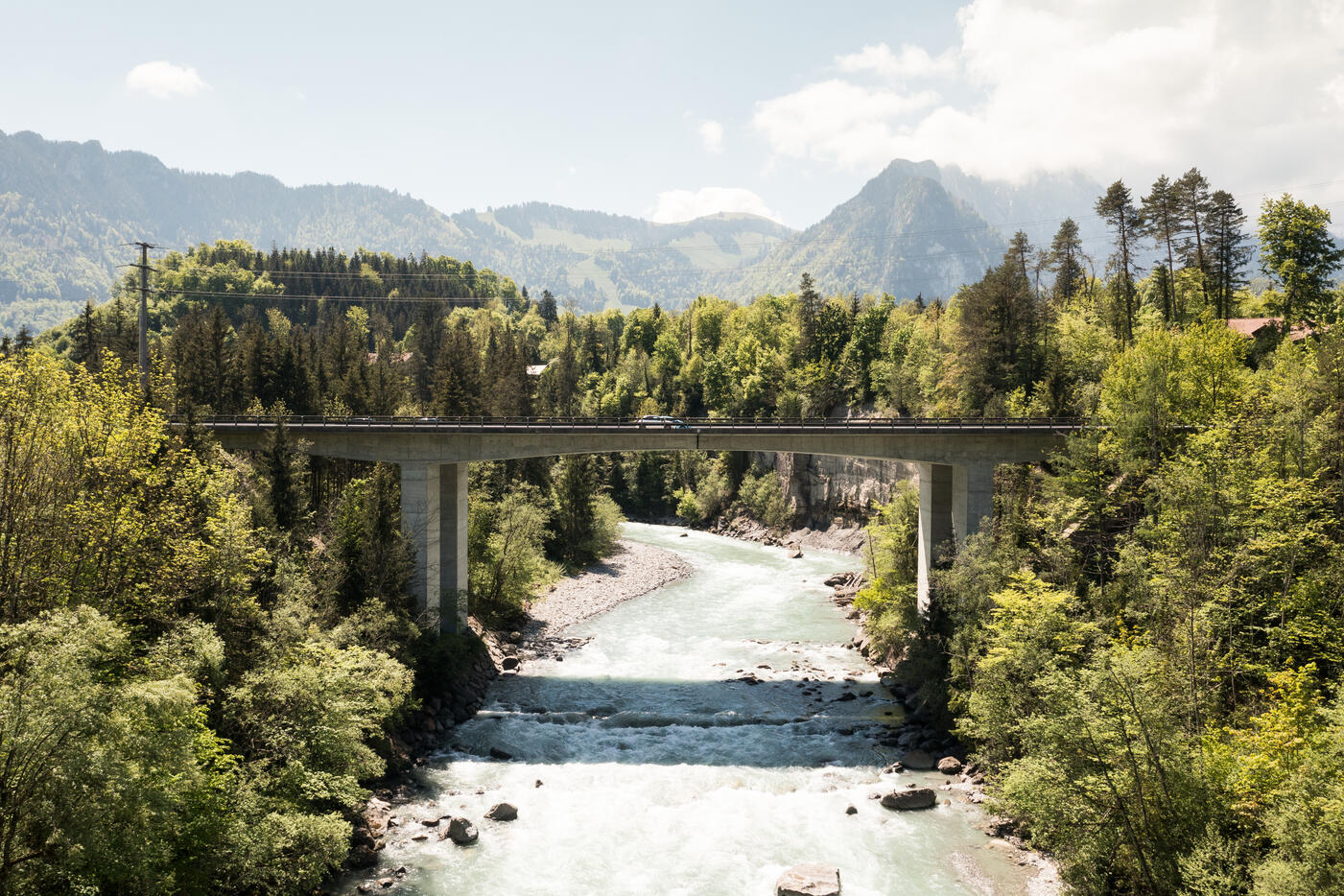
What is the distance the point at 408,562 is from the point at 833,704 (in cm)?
2128

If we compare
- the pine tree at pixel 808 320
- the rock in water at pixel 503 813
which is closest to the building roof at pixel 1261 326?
the pine tree at pixel 808 320

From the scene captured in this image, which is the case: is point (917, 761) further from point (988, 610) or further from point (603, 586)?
point (603, 586)

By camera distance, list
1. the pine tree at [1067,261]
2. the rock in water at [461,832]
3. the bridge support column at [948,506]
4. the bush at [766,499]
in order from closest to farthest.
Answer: the rock in water at [461,832] → the bridge support column at [948,506] → the pine tree at [1067,261] → the bush at [766,499]

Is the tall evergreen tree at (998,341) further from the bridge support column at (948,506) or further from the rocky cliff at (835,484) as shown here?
the rocky cliff at (835,484)

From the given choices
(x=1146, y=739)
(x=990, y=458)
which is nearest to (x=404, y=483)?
(x=990, y=458)

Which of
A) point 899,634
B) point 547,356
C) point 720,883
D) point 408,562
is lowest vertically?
point 720,883

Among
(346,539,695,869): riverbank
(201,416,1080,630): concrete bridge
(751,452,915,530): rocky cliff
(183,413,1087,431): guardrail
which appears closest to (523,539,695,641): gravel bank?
(346,539,695,869): riverbank

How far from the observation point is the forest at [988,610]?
18.2 metres

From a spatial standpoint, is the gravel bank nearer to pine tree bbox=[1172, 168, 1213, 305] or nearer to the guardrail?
the guardrail

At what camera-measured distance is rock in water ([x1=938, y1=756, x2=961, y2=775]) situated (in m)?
30.6

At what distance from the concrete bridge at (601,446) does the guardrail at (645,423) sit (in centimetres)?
7

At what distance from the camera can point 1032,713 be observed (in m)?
26.8

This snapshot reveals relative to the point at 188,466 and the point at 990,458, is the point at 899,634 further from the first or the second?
the point at 188,466

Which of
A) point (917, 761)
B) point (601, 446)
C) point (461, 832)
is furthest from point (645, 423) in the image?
point (461, 832)
